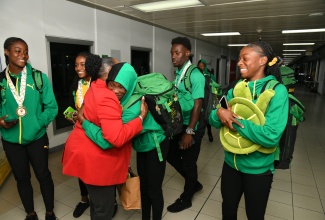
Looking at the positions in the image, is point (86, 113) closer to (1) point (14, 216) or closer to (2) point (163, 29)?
(1) point (14, 216)

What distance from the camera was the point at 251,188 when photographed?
145cm

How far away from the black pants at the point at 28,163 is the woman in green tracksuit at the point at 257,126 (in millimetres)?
1654

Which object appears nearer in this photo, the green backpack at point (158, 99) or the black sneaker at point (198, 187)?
the green backpack at point (158, 99)

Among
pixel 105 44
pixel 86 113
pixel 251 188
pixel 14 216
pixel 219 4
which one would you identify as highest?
pixel 219 4

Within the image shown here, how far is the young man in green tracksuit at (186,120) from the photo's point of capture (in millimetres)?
2176

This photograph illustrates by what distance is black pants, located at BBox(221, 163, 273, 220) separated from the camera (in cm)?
→ 143

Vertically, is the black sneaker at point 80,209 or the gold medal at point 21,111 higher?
the gold medal at point 21,111

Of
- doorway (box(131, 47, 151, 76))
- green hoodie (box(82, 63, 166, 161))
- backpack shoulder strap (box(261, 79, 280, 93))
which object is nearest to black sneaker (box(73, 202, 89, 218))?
green hoodie (box(82, 63, 166, 161))

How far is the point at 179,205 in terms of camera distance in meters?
2.45

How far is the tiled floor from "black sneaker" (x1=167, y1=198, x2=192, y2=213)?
0.05 meters

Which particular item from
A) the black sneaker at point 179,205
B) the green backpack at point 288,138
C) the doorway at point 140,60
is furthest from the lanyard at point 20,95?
the doorway at point 140,60

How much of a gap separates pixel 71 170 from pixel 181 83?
4.32 feet

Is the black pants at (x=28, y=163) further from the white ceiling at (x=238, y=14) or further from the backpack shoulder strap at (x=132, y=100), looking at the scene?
the white ceiling at (x=238, y=14)

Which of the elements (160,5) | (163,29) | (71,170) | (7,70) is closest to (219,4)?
(160,5)
